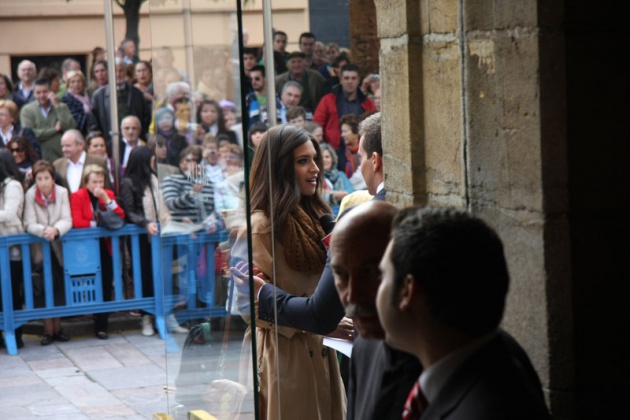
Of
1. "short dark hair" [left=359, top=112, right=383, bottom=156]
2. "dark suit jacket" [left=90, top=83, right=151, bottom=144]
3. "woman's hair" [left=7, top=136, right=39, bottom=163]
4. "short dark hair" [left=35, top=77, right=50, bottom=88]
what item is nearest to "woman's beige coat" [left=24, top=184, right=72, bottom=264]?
"woman's hair" [left=7, top=136, right=39, bottom=163]

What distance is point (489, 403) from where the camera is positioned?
167cm

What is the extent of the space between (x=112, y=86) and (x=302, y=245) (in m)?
6.88

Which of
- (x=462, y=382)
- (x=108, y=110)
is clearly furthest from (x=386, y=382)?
(x=108, y=110)

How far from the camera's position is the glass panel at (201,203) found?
7.79ft

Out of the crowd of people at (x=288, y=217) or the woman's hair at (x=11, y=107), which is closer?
the crowd of people at (x=288, y=217)

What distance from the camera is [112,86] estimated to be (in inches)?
419

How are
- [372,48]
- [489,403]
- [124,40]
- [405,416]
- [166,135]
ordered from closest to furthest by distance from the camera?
[489,403], [405,416], [166,135], [124,40], [372,48]

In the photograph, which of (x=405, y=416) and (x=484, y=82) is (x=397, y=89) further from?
(x=405, y=416)

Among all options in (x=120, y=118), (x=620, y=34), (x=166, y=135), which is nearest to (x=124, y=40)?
(x=120, y=118)

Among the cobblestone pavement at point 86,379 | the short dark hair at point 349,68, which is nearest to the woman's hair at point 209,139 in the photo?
the cobblestone pavement at point 86,379

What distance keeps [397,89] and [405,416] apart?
4.49ft

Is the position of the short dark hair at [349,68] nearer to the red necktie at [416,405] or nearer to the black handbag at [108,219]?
the black handbag at [108,219]

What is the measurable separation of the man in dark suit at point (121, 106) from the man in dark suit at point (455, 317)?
9.02 meters

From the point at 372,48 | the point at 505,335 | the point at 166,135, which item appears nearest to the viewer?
the point at 505,335
